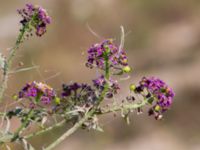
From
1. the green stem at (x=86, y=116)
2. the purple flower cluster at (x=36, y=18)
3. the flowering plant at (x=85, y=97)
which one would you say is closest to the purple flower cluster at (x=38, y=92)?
the flowering plant at (x=85, y=97)

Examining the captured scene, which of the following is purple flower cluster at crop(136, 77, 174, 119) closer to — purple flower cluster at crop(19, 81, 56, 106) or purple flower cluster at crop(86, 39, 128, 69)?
purple flower cluster at crop(86, 39, 128, 69)

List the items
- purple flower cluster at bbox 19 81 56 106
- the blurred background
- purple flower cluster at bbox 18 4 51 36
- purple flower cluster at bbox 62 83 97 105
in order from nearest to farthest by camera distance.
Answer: purple flower cluster at bbox 19 81 56 106 < purple flower cluster at bbox 62 83 97 105 < purple flower cluster at bbox 18 4 51 36 < the blurred background

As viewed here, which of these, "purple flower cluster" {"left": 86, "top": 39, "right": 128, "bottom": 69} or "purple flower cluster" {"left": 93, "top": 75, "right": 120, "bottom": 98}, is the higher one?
"purple flower cluster" {"left": 86, "top": 39, "right": 128, "bottom": 69}

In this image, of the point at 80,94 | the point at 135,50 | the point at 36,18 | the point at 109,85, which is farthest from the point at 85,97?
the point at 135,50

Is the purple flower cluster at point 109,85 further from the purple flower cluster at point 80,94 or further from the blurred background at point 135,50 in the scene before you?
the blurred background at point 135,50

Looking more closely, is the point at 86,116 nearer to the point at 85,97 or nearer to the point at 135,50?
the point at 85,97

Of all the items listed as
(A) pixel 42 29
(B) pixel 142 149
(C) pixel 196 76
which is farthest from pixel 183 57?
(A) pixel 42 29

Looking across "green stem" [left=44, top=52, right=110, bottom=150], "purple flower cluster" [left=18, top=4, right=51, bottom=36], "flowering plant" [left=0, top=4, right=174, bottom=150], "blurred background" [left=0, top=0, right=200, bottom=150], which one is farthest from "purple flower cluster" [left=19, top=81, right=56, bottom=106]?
"blurred background" [left=0, top=0, right=200, bottom=150]
